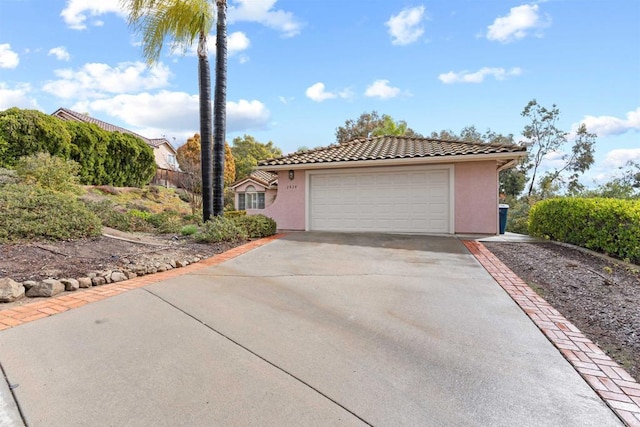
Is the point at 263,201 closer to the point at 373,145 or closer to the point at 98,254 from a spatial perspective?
the point at 373,145

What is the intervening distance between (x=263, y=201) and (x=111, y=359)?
17905mm

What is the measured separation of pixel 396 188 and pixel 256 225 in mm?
4596

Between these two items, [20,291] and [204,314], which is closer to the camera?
[204,314]

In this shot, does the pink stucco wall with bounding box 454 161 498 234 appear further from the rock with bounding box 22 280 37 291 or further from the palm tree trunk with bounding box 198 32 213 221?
the rock with bounding box 22 280 37 291

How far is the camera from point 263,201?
20.1 m

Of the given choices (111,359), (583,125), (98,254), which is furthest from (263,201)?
(583,125)

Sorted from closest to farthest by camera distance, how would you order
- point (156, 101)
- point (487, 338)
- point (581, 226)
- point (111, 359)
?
point (111, 359) < point (487, 338) < point (581, 226) < point (156, 101)

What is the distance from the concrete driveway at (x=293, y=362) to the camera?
6.13 ft

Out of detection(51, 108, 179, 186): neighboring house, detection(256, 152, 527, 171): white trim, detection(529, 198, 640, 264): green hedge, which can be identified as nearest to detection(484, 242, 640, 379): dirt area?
detection(529, 198, 640, 264): green hedge

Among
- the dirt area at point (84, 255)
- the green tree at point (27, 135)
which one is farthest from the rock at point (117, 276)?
the green tree at point (27, 135)

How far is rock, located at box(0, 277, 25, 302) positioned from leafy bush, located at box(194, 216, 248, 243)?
12.6ft

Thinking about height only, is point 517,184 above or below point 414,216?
above

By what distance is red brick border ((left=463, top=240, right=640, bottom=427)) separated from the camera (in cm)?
204

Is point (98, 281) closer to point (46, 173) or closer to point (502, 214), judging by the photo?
point (46, 173)
